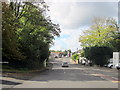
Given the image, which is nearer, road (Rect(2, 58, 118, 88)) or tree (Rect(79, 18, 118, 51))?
road (Rect(2, 58, 118, 88))

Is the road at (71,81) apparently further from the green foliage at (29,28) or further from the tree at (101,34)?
the tree at (101,34)

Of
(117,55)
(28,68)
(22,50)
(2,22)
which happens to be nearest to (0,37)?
(2,22)

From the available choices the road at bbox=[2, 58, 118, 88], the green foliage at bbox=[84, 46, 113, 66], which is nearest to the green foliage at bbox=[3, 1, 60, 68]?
the road at bbox=[2, 58, 118, 88]

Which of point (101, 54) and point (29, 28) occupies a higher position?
point (29, 28)

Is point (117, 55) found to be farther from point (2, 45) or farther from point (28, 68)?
point (2, 45)

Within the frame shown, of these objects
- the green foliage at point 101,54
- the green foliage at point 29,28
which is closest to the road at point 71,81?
the green foliage at point 29,28

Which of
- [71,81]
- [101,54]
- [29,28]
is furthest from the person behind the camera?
[101,54]

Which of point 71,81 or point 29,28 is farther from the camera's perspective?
point 29,28

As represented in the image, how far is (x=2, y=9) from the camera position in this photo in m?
19.1

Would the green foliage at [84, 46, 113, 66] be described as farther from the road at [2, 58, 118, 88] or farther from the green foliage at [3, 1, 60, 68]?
the road at [2, 58, 118, 88]

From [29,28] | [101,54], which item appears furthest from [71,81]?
[101,54]

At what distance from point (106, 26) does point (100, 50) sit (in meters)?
7.16

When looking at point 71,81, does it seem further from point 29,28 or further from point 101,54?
point 101,54

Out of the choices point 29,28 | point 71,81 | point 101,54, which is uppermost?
point 29,28
